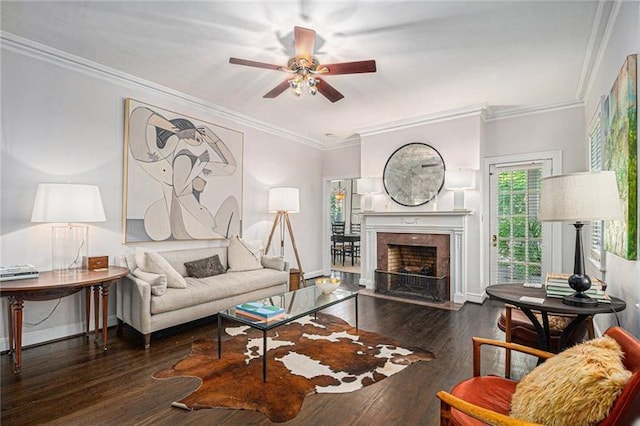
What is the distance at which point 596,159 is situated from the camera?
3.29 m

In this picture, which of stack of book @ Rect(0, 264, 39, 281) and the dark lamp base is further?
stack of book @ Rect(0, 264, 39, 281)

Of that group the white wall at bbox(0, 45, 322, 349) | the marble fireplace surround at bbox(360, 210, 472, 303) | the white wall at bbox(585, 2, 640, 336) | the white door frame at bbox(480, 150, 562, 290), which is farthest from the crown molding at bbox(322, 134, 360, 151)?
the white wall at bbox(585, 2, 640, 336)

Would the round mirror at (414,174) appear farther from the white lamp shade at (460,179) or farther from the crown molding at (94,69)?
the crown molding at (94,69)

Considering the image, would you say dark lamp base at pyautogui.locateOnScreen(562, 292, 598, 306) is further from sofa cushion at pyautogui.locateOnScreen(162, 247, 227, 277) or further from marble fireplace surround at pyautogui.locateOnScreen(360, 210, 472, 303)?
sofa cushion at pyautogui.locateOnScreen(162, 247, 227, 277)

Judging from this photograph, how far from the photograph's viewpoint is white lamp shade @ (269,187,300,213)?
482 cm

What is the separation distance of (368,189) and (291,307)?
2.95 m

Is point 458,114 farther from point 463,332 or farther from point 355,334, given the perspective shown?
point 355,334

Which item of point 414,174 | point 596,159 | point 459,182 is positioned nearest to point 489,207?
point 459,182

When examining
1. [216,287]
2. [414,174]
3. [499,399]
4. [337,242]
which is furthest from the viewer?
[337,242]

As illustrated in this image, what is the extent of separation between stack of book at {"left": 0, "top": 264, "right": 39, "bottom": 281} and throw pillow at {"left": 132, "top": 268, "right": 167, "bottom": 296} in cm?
77

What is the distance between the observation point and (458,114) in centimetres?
452

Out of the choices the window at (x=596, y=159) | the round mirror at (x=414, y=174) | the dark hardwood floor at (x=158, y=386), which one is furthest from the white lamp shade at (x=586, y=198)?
the round mirror at (x=414, y=174)

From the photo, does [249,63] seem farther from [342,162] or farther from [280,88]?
[342,162]

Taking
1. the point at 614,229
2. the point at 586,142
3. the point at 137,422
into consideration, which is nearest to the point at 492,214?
the point at 586,142
